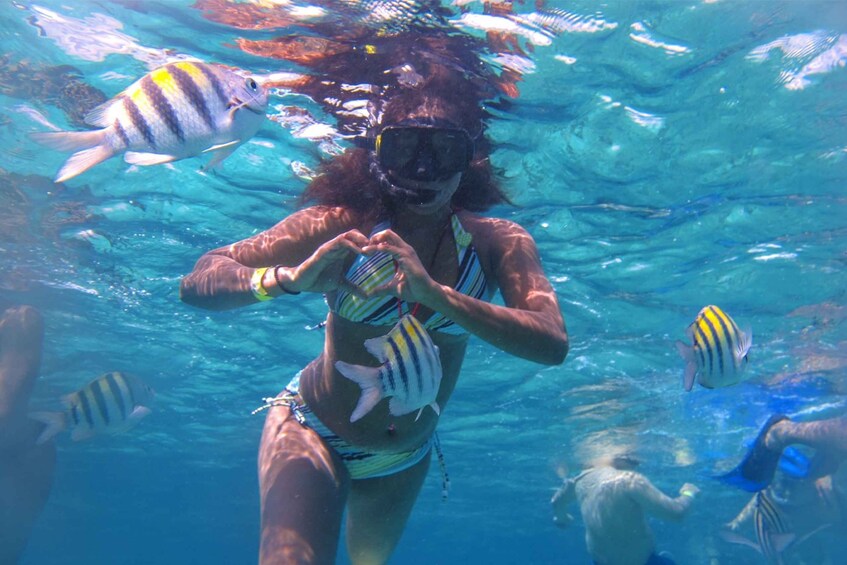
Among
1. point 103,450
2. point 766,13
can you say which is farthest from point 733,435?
point 103,450

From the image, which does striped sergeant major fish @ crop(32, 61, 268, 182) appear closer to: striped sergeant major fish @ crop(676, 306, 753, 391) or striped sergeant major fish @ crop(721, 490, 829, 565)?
striped sergeant major fish @ crop(676, 306, 753, 391)

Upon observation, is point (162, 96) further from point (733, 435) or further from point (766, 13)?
point (733, 435)

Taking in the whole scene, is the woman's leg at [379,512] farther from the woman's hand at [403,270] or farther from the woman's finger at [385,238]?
the woman's finger at [385,238]

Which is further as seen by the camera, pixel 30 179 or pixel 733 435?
pixel 733 435

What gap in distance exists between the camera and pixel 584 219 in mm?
11641

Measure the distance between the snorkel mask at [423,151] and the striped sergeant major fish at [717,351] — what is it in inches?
113

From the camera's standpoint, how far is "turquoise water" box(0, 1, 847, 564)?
7.90 meters

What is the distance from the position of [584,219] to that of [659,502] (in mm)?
6960

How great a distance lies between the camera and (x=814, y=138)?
8.98 meters

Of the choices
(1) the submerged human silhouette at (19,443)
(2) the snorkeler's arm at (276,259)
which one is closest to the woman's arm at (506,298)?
(2) the snorkeler's arm at (276,259)

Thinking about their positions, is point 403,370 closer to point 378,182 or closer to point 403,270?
point 403,270

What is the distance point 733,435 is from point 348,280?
2977cm

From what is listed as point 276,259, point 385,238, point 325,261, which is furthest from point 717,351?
point 276,259

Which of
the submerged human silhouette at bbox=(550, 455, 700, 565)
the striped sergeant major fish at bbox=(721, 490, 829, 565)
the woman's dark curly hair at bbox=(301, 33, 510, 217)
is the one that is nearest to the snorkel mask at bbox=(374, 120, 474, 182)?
the woman's dark curly hair at bbox=(301, 33, 510, 217)
